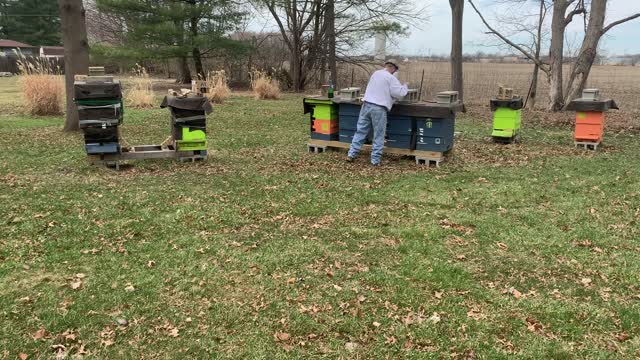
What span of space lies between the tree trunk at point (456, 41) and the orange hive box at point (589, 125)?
599cm

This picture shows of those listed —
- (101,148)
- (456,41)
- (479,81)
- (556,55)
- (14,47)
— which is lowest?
(101,148)

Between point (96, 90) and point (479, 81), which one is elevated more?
point (479, 81)

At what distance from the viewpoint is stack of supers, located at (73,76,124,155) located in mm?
6613

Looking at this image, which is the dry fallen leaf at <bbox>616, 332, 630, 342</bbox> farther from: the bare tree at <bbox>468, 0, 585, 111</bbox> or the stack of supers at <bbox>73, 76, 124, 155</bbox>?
the bare tree at <bbox>468, 0, 585, 111</bbox>

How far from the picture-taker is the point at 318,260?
14.0 feet

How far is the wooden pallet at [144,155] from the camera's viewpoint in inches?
280

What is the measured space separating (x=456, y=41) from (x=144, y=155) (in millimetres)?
10575

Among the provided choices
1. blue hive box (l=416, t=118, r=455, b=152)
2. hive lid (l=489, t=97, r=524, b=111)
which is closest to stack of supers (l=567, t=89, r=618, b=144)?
hive lid (l=489, t=97, r=524, b=111)

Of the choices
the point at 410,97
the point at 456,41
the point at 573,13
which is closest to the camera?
the point at 410,97

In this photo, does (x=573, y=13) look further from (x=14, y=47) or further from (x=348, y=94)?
(x=14, y=47)

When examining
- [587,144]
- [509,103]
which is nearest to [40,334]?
[509,103]

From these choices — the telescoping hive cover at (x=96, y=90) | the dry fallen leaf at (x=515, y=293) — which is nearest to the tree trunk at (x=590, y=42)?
the dry fallen leaf at (x=515, y=293)

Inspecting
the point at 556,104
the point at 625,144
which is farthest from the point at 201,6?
the point at 625,144

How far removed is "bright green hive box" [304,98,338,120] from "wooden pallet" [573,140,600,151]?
14.4ft
